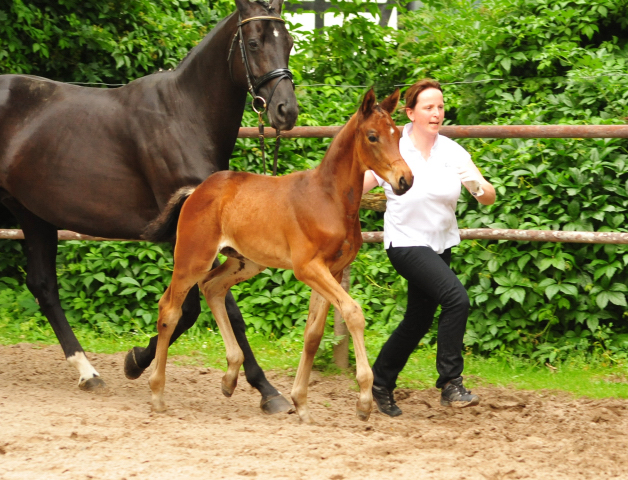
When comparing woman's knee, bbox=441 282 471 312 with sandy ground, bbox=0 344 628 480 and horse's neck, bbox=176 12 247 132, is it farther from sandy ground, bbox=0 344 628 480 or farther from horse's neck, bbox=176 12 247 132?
horse's neck, bbox=176 12 247 132

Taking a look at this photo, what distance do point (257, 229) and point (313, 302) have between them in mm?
491

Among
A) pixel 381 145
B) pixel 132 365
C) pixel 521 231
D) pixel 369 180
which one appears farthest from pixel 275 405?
pixel 521 231

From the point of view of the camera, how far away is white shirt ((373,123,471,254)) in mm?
4035

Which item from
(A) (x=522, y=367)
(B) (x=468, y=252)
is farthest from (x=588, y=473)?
(B) (x=468, y=252)

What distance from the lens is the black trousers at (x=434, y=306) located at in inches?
155

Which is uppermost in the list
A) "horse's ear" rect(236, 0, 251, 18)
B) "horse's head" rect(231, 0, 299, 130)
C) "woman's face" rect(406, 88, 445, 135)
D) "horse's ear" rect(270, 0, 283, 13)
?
"horse's ear" rect(270, 0, 283, 13)

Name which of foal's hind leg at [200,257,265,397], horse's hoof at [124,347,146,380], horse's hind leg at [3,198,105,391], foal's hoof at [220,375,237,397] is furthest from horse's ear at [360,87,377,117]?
horse's hind leg at [3,198,105,391]

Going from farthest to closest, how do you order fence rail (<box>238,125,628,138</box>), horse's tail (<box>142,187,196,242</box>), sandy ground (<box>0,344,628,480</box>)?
fence rail (<box>238,125,628,138</box>)
horse's tail (<box>142,187,196,242</box>)
sandy ground (<box>0,344,628,480</box>)

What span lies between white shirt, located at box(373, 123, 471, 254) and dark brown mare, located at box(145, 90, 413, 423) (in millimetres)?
329

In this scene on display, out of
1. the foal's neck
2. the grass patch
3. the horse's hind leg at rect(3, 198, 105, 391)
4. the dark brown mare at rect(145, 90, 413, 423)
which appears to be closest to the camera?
the dark brown mare at rect(145, 90, 413, 423)

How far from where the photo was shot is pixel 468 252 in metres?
5.86

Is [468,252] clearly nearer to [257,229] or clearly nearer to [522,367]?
[522,367]

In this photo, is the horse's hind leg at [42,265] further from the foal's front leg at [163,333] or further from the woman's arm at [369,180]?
the woman's arm at [369,180]

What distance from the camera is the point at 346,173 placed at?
148 inches
